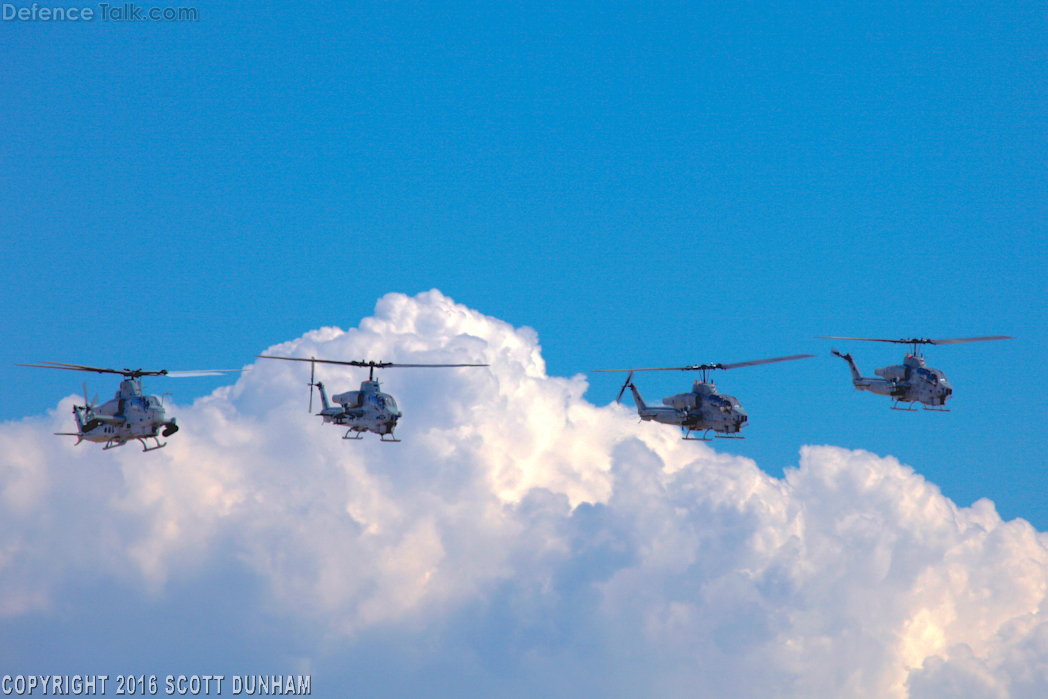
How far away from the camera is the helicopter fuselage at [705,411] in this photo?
406 feet

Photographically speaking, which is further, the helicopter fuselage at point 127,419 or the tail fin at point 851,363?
the tail fin at point 851,363

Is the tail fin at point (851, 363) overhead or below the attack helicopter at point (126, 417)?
overhead

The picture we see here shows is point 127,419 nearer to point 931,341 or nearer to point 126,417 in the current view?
point 126,417

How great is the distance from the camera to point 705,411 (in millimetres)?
125312

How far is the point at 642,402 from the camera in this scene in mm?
140250

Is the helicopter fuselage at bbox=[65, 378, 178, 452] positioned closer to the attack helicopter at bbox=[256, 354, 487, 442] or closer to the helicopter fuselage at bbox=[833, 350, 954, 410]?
the attack helicopter at bbox=[256, 354, 487, 442]

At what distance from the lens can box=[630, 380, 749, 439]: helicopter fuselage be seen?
406ft

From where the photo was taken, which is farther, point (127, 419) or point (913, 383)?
point (913, 383)

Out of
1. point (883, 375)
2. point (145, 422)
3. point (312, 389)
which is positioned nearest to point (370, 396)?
point (312, 389)

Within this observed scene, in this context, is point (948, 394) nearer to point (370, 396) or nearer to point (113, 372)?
point (370, 396)

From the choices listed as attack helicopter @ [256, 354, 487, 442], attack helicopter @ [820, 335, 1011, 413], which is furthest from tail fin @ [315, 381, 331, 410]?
attack helicopter @ [820, 335, 1011, 413]

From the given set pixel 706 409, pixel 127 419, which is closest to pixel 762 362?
pixel 706 409

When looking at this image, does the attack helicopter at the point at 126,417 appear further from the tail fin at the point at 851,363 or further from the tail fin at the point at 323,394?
the tail fin at the point at 851,363

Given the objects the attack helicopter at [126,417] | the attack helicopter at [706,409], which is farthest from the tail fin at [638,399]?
the attack helicopter at [126,417]
